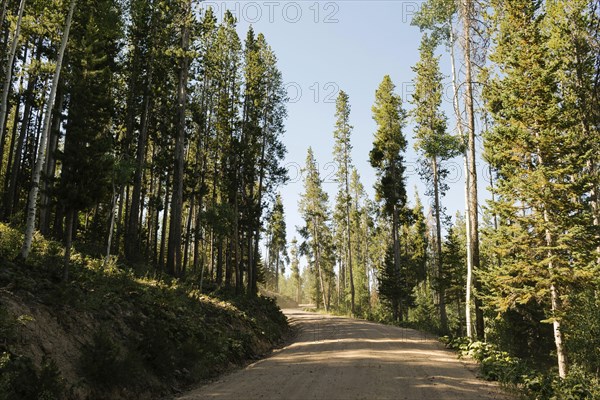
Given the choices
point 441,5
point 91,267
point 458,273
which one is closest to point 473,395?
point 91,267

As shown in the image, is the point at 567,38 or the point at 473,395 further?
the point at 567,38

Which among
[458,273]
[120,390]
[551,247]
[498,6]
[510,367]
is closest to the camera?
[120,390]

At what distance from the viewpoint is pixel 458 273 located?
3603 centimetres

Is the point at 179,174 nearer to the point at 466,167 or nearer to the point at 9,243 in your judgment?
the point at 9,243

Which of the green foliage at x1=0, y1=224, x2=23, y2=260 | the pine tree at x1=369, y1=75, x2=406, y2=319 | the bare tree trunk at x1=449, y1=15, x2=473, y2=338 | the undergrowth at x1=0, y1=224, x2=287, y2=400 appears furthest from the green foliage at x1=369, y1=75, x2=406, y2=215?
the green foliage at x1=0, y1=224, x2=23, y2=260

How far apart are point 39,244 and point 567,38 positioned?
24875 mm

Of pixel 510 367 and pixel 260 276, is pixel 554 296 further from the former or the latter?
pixel 260 276

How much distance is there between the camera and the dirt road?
8719 mm

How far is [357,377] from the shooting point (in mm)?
10047

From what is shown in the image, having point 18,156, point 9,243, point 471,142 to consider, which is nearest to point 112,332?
point 9,243

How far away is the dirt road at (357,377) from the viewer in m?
8.72

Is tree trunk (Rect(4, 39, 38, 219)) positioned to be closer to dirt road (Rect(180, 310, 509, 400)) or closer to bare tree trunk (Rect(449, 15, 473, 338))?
dirt road (Rect(180, 310, 509, 400))

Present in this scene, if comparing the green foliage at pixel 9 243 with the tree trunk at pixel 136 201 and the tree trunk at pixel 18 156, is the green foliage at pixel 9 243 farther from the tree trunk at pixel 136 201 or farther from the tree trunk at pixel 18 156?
the tree trunk at pixel 18 156

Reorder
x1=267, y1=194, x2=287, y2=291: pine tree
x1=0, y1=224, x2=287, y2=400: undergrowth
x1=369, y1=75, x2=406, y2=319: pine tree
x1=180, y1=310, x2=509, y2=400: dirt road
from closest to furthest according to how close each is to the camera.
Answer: x1=0, y1=224, x2=287, y2=400: undergrowth → x1=180, y1=310, x2=509, y2=400: dirt road → x1=369, y1=75, x2=406, y2=319: pine tree → x1=267, y1=194, x2=287, y2=291: pine tree
